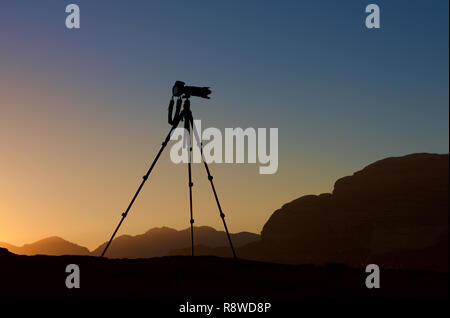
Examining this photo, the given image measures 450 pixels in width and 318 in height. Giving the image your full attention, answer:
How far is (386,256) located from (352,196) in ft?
106

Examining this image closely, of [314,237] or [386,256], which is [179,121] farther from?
[314,237]

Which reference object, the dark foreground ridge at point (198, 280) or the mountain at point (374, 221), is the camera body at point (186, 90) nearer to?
the dark foreground ridge at point (198, 280)

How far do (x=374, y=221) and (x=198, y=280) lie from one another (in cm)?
10573

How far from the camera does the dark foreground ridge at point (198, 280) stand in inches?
322

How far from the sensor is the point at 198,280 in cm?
908

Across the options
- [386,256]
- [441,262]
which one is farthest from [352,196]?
[441,262]

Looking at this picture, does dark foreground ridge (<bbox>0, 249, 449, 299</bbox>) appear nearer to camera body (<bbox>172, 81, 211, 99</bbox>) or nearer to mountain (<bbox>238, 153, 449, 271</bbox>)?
camera body (<bbox>172, 81, 211, 99</bbox>)

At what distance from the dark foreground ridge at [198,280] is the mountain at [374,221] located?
81135 millimetres

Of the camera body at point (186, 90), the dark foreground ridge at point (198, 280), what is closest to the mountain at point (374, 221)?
the dark foreground ridge at point (198, 280)

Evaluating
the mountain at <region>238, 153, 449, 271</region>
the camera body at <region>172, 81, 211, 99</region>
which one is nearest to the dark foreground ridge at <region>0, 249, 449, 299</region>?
the camera body at <region>172, 81, 211, 99</region>

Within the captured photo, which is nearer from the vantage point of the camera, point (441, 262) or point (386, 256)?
point (441, 262)

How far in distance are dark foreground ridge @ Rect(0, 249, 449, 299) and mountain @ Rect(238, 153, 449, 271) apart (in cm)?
8113
